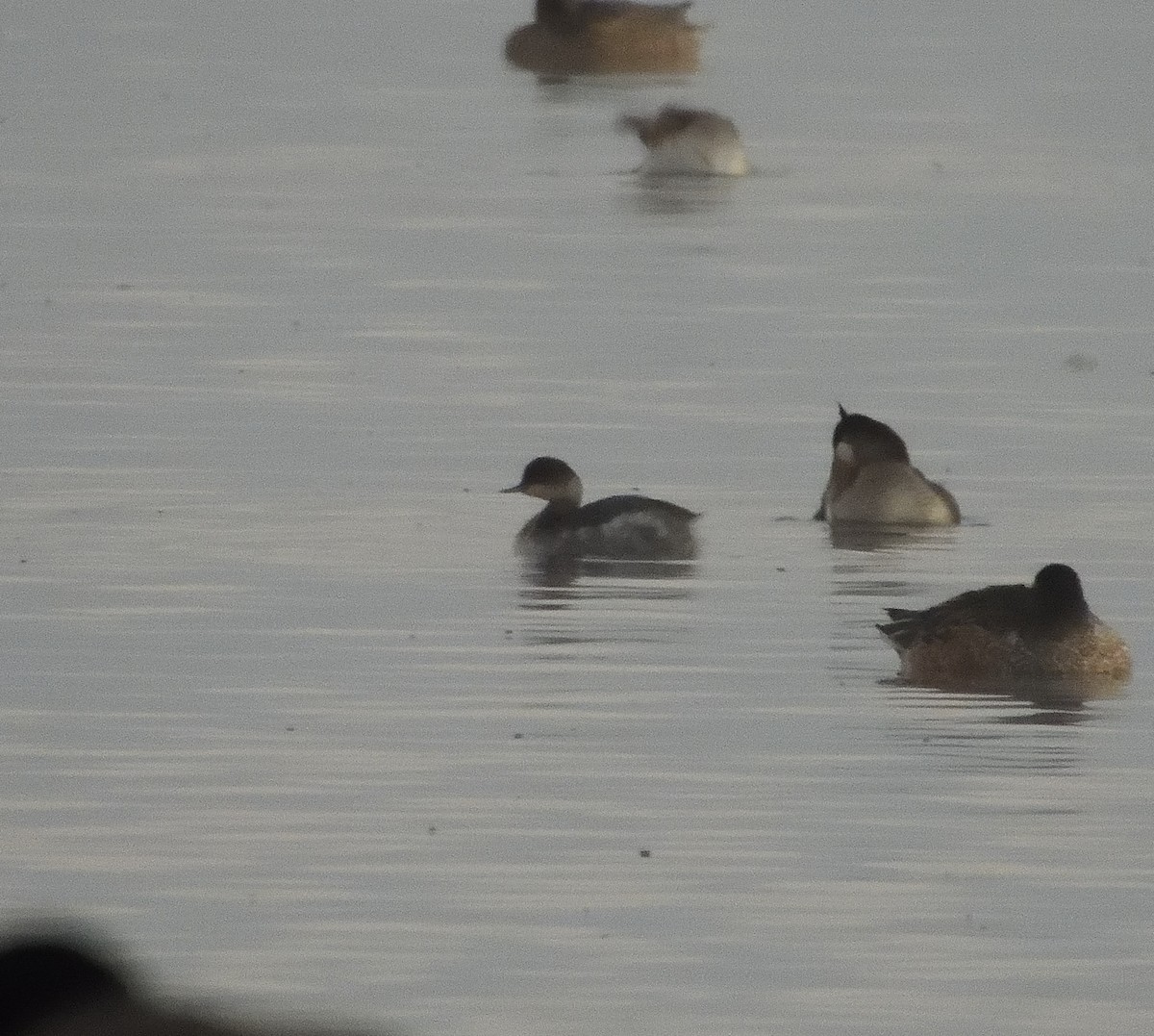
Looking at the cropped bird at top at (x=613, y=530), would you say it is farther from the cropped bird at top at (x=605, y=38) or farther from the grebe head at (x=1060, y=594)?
the cropped bird at top at (x=605, y=38)

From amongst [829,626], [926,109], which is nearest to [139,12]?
[926,109]

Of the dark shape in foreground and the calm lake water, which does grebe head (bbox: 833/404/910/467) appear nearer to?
the calm lake water

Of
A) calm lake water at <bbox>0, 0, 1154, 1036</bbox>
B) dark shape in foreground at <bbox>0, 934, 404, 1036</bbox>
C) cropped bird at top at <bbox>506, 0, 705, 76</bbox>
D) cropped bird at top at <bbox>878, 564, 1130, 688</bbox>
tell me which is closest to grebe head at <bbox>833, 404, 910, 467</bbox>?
calm lake water at <bbox>0, 0, 1154, 1036</bbox>

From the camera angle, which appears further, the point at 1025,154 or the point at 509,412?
the point at 1025,154

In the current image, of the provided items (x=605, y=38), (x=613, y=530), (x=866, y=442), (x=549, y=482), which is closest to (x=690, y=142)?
(x=605, y=38)

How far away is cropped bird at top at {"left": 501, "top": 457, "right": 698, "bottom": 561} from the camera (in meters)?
14.4

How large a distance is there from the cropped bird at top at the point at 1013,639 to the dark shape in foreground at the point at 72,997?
8624 millimetres

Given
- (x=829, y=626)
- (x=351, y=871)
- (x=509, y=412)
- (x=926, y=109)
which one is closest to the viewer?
(x=351, y=871)

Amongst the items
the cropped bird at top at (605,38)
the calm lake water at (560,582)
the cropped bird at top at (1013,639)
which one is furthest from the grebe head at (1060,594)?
the cropped bird at top at (605,38)

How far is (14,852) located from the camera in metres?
9.05

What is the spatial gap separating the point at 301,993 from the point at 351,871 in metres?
1.15

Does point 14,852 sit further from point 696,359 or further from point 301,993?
point 696,359

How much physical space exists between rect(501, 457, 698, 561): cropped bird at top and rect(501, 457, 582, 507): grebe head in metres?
0.05

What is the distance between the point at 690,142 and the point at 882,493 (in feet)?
49.3
